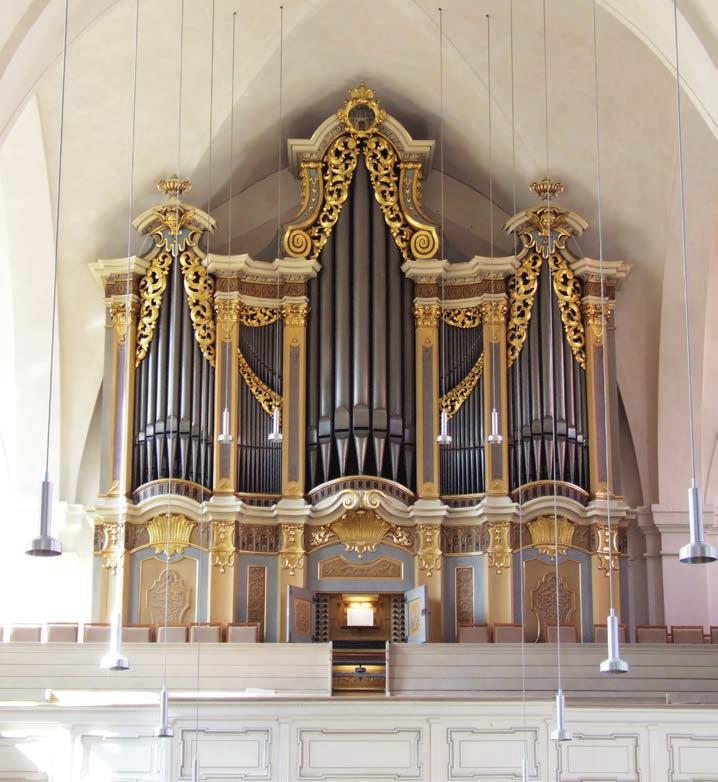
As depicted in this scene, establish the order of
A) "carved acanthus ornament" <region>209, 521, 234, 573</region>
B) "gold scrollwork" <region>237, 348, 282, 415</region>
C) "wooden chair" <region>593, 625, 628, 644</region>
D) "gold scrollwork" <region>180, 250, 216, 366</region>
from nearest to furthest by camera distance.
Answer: "wooden chair" <region>593, 625, 628, 644</region> < "carved acanthus ornament" <region>209, 521, 234, 573</region> < "gold scrollwork" <region>237, 348, 282, 415</region> < "gold scrollwork" <region>180, 250, 216, 366</region>

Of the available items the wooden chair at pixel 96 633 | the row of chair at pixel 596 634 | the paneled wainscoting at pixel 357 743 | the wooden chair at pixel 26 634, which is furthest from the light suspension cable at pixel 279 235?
the paneled wainscoting at pixel 357 743

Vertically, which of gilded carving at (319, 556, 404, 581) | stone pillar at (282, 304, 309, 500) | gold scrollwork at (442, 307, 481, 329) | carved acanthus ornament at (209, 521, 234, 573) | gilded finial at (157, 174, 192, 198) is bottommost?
gilded carving at (319, 556, 404, 581)

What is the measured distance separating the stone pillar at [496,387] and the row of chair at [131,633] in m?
3.68

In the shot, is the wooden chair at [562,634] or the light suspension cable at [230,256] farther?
the light suspension cable at [230,256]

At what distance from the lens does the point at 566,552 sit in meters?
20.9

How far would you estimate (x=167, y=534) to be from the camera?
2067cm

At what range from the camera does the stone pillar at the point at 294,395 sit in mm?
21062

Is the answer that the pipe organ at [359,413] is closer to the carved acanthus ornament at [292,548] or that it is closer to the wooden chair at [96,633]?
the carved acanthus ornament at [292,548]

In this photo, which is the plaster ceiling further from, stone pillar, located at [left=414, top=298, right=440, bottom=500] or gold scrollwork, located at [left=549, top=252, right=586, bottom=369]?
stone pillar, located at [left=414, top=298, right=440, bottom=500]

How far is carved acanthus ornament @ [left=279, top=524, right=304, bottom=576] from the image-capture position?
68.3 feet

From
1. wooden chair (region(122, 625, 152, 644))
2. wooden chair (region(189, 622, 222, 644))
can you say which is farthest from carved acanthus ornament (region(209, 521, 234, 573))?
wooden chair (region(122, 625, 152, 644))

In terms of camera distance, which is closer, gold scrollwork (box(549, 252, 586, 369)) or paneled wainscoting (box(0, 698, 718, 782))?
paneled wainscoting (box(0, 698, 718, 782))

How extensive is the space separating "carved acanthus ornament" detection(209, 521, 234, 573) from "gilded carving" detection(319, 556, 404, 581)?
121 centimetres

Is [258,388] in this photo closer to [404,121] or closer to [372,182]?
[372,182]
